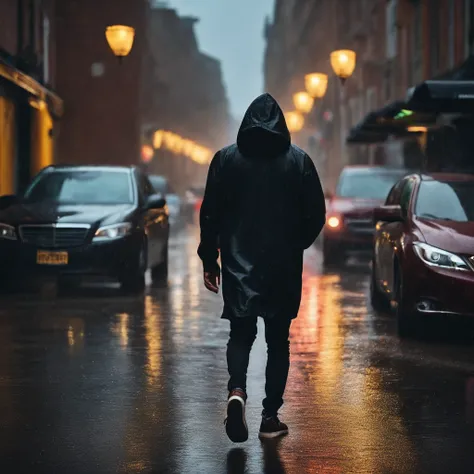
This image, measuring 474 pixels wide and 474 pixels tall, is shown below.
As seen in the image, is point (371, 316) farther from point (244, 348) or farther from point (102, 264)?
point (244, 348)

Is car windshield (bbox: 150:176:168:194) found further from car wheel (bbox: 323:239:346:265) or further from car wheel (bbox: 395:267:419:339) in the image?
car wheel (bbox: 395:267:419:339)

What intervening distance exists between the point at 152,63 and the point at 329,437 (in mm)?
75619

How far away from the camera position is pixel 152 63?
81.1m

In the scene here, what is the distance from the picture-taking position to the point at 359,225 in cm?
2106

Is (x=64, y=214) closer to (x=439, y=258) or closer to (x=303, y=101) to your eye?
(x=439, y=258)

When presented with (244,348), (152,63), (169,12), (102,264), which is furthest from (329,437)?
(169,12)

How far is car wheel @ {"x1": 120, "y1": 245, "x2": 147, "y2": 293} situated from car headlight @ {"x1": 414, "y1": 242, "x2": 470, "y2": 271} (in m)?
5.05

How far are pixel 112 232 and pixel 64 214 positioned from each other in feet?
2.08

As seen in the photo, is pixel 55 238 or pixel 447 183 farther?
pixel 55 238

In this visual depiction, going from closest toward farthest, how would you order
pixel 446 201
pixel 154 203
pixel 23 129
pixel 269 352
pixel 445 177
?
pixel 269 352 → pixel 446 201 → pixel 445 177 → pixel 154 203 → pixel 23 129

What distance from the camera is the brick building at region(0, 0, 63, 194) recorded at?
1032 inches

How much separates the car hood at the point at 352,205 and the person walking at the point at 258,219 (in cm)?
1453

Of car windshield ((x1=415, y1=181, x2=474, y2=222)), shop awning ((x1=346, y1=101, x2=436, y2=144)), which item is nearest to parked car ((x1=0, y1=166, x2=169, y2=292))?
car windshield ((x1=415, y1=181, x2=474, y2=222))

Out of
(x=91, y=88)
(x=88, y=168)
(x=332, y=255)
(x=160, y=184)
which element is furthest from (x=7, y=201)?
(x=91, y=88)
